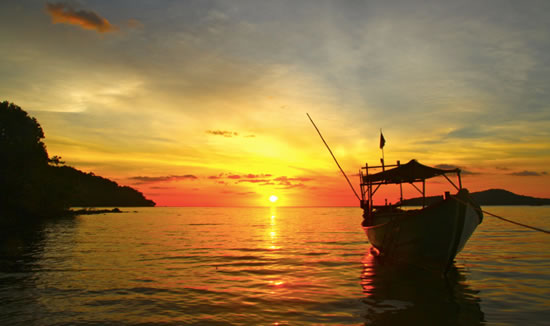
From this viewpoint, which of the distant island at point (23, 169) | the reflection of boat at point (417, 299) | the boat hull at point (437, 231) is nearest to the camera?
the reflection of boat at point (417, 299)

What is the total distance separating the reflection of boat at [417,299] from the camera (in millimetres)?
11148

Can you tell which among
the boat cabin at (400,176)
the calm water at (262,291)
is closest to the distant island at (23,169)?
the calm water at (262,291)

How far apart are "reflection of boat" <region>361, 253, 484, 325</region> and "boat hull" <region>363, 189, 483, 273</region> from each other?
42.4 inches

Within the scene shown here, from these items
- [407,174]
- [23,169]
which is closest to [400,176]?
[407,174]

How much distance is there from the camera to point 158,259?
23.8 m

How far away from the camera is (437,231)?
16125 mm

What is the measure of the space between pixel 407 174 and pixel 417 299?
984 cm

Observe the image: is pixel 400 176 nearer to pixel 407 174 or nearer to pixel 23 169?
pixel 407 174

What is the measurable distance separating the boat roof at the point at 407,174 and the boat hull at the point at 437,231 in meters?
3.54

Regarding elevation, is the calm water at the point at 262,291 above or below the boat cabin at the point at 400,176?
below

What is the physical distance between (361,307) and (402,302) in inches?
75.2

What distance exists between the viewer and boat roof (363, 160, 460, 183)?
64.7 ft

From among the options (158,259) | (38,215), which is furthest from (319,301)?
(38,215)

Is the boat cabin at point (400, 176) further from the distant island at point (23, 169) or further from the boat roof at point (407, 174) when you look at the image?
the distant island at point (23, 169)
